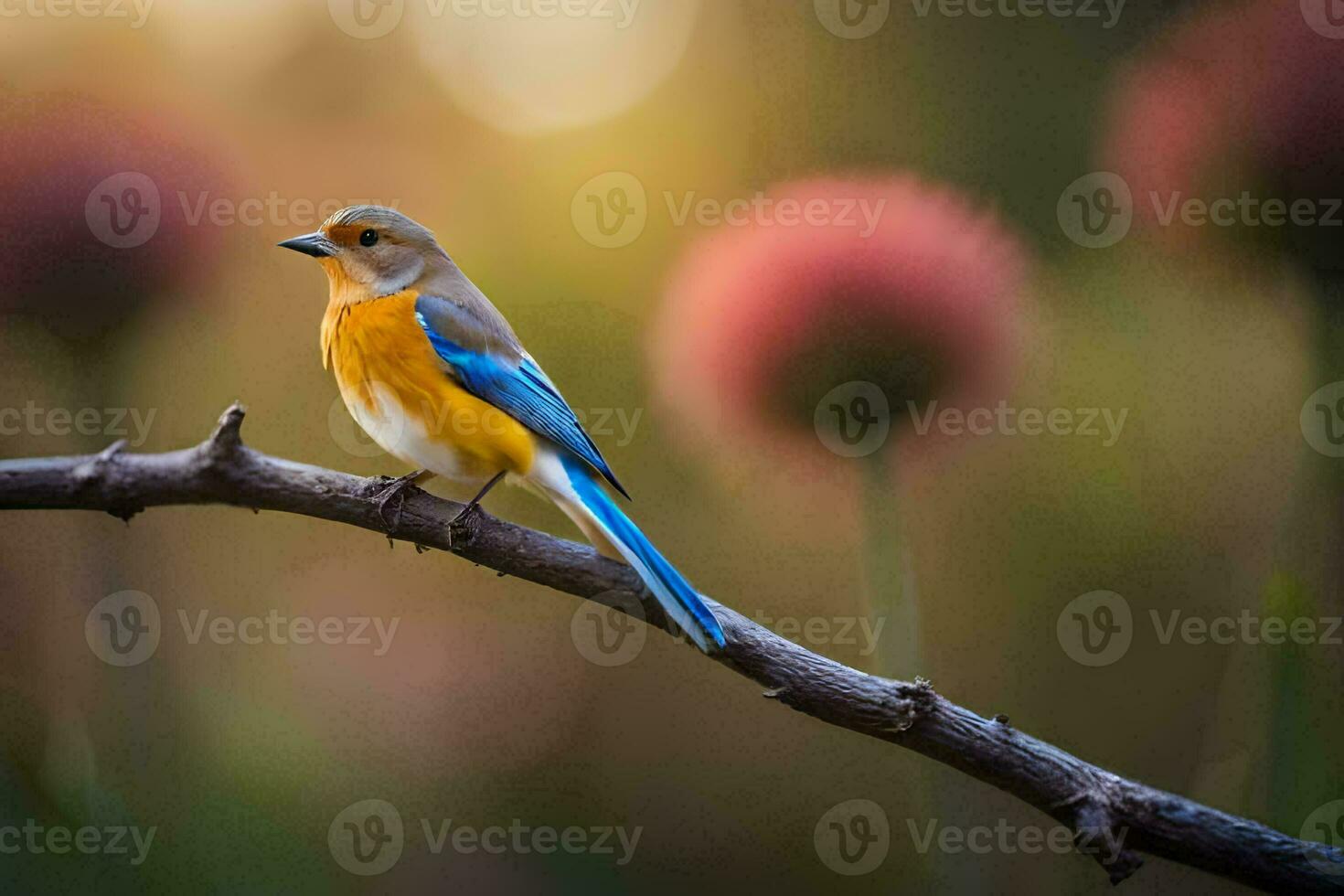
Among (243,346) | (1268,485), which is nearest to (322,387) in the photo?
(243,346)

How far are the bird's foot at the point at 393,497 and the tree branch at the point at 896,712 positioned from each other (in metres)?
Answer: 0.06

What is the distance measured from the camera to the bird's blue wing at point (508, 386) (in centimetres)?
90

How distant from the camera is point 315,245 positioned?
93 centimetres

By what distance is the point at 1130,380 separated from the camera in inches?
49.2

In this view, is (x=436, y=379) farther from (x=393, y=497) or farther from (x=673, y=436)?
(x=673, y=436)

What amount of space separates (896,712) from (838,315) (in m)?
0.40

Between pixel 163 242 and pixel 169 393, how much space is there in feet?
0.48

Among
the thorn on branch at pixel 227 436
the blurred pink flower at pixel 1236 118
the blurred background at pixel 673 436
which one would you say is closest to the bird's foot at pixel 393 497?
the thorn on branch at pixel 227 436

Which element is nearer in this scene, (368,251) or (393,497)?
(393,497)

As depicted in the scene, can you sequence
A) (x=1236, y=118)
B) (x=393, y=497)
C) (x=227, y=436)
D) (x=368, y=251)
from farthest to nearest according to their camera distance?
(x=1236, y=118), (x=368, y=251), (x=393, y=497), (x=227, y=436)

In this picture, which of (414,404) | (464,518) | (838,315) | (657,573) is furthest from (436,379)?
(838,315)

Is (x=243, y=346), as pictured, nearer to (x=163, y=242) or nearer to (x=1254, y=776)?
(x=163, y=242)

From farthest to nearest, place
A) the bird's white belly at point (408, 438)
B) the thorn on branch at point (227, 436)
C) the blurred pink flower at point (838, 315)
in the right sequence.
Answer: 1. the blurred pink flower at point (838, 315)
2. the bird's white belly at point (408, 438)
3. the thorn on branch at point (227, 436)

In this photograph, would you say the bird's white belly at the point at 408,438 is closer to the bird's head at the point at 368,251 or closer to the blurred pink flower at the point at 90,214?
the bird's head at the point at 368,251
